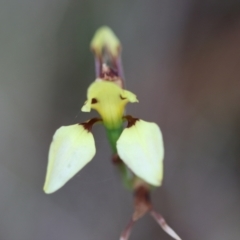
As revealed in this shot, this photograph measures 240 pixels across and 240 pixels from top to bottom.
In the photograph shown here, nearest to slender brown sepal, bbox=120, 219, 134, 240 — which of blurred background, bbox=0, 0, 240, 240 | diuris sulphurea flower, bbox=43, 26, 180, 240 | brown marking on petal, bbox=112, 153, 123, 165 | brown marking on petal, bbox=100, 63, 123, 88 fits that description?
diuris sulphurea flower, bbox=43, 26, 180, 240

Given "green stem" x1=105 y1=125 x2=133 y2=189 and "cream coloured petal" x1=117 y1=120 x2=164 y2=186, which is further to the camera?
"green stem" x1=105 y1=125 x2=133 y2=189

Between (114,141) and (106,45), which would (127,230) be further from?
(106,45)

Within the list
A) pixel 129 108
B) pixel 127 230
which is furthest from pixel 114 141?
pixel 129 108

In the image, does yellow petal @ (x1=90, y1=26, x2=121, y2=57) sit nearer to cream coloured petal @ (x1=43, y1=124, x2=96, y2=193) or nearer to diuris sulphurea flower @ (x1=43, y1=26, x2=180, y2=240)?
diuris sulphurea flower @ (x1=43, y1=26, x2=180, y2=240)

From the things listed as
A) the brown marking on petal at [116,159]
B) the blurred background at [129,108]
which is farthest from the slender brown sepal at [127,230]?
the blurred background at [129,108]

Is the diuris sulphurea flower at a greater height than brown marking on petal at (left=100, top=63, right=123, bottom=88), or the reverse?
brown marking on petal at (left=100, top=63, right=123, bottom=88)

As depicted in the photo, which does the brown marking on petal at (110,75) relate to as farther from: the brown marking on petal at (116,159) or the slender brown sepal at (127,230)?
the slender brown sepal at (127,230)

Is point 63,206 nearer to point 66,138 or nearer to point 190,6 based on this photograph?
point 66,138

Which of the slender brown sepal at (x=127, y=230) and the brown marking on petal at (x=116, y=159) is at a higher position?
the brown marking on petal at (x=116, y=159)
